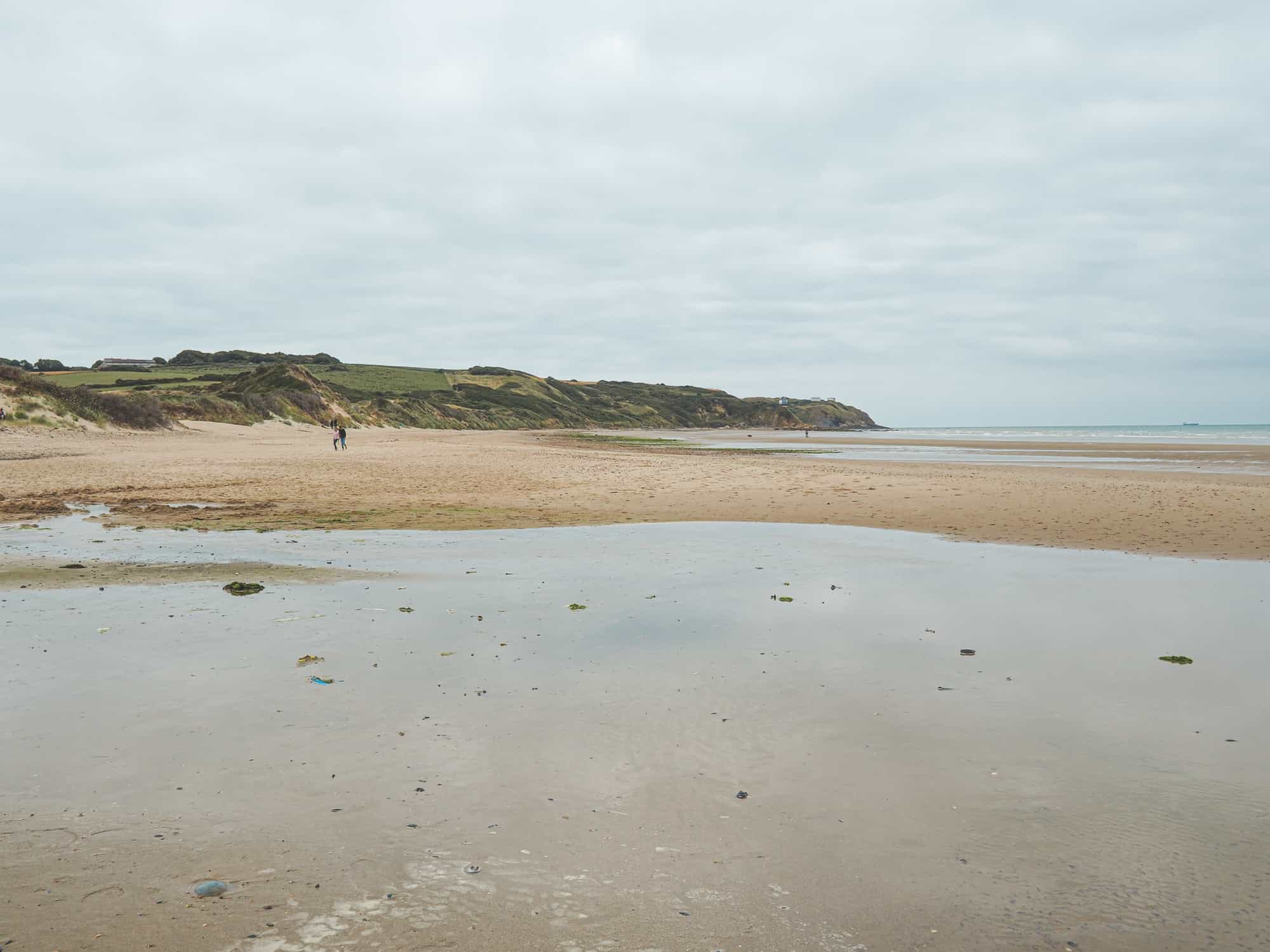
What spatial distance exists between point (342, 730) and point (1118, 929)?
4.62 m

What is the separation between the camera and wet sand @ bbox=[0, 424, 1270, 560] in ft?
53.5

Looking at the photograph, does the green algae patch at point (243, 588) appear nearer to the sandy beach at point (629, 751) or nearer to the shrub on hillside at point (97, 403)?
the sandy beach at point (629, 751)

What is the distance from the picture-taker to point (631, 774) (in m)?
4.83

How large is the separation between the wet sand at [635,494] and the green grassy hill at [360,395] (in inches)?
1180

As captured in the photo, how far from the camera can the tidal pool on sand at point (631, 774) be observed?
3.42 metres

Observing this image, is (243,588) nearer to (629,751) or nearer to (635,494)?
(629,751)

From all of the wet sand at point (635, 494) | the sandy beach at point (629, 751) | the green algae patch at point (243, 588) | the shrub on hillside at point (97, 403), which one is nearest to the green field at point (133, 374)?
the shrub on hillside at point (97, 403)

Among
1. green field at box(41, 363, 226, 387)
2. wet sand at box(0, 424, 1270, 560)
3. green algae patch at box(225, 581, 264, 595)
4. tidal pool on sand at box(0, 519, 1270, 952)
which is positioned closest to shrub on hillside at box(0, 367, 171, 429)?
wet sand at box(0, 424, 1270, 560)

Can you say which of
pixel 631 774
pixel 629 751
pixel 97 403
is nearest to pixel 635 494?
pixel 629 751

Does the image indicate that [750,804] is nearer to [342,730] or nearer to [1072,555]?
[342,730]

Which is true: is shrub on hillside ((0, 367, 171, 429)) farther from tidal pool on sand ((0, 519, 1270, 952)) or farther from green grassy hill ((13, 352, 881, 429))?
tidal pool on sand ((0, 519, 1270, 952))

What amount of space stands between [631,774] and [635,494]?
1749 centimetres

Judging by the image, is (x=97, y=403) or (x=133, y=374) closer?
(x=97, y=403)

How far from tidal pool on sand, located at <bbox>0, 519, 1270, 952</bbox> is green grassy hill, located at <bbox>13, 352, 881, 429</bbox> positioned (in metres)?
53.8
